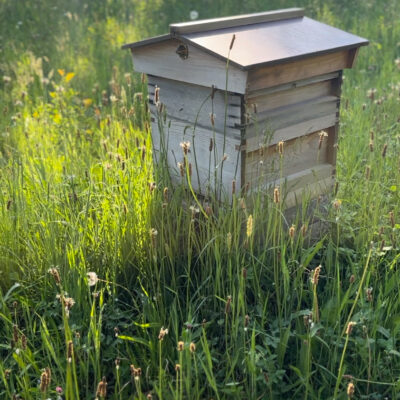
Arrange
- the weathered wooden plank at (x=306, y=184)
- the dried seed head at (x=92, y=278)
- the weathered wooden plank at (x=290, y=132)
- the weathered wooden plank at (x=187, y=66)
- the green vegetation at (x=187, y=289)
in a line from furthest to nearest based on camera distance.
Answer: the weathered wooden plank at (x=306, y=184), the weathered wooden plank at (x=290, y=132), the weathered wooden plank at (x=187, y=66), the green vegetation at (x=187, y=289), the dried seed head at (x=92, y=278)

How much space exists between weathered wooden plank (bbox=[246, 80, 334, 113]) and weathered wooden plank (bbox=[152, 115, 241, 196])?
0.22 meters

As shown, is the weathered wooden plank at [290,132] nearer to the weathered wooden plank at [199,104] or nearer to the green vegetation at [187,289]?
the weathered wooden plank at [199,104]

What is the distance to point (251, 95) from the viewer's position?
2.66 metres

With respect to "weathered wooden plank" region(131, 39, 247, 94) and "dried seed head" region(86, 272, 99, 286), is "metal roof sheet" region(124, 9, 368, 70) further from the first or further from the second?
"dried seed head" region(86, 272, 99, 286)

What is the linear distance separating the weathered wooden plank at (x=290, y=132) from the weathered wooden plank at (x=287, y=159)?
0.04 meters

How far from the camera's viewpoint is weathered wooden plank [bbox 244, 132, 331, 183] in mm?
2811

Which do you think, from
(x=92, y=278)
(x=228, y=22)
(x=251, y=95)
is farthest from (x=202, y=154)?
(x=92, y=278)

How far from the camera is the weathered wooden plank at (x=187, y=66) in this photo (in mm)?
2598

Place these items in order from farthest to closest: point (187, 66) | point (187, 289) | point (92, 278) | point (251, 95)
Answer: point (187, 66), point (251, 95), point (187, 289), point (92, 278)

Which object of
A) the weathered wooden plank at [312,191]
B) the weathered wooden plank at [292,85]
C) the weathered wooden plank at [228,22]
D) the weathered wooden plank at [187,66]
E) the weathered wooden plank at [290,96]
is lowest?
the weathered wooden plank at [312,191]

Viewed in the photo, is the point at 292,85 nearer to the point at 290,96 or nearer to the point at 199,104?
the point at 290,96

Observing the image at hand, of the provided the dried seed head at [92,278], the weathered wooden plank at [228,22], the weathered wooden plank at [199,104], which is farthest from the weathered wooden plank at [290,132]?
the dried seed head at [92,278]

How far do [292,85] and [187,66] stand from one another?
53cm

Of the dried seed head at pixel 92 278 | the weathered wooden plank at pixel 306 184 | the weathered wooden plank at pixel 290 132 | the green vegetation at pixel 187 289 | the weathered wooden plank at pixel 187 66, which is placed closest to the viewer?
the dried seed head at pixel 92 278
